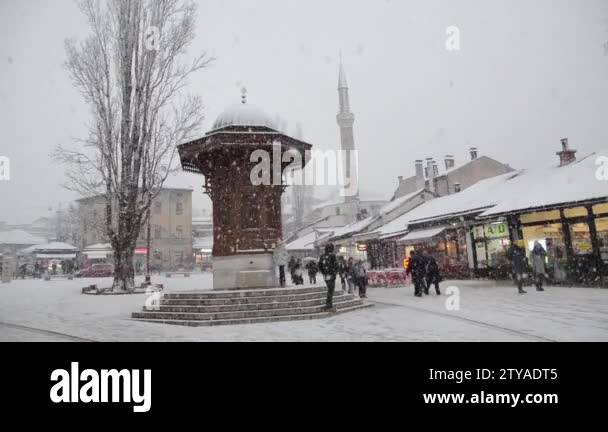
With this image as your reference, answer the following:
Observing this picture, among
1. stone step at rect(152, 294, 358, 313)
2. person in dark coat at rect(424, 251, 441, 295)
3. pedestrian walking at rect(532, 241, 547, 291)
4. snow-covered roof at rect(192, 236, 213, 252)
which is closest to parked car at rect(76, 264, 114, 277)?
snow-covered roof at rect(192, 236, 213, 252)

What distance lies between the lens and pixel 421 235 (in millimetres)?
21844

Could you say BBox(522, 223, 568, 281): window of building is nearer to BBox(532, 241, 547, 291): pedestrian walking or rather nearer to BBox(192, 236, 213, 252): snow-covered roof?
BBox(532, 241, 547, 291): pedestrian walking

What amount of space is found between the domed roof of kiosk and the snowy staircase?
5.08 m

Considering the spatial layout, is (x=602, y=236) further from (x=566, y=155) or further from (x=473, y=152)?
(x=473, y=152)

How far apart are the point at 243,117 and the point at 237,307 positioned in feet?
19.3

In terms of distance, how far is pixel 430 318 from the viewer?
28.0ft

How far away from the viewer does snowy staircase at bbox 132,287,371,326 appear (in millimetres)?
8859
